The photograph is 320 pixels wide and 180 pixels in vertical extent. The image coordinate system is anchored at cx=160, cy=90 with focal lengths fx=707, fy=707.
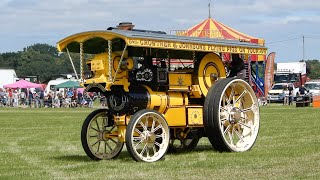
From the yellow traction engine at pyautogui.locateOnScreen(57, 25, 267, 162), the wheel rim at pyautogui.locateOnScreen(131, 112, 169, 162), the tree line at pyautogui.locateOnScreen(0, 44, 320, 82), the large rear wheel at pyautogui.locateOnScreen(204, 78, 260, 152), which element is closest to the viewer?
the wheel rim at pyautogui.locateOnScreen(131, 112, 169, 162)

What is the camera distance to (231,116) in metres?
13.8

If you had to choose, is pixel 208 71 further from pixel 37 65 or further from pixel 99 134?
pixel 37 65

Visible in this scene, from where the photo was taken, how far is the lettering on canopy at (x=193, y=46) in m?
11.9

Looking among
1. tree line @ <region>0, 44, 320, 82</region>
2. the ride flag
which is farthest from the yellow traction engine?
tree line @ <region>0, 44, 320, 82</region>

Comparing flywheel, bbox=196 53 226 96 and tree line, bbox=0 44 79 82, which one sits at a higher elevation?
tree line, bbox=0 44 79 82

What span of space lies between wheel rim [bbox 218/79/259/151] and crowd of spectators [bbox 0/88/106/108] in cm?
3482

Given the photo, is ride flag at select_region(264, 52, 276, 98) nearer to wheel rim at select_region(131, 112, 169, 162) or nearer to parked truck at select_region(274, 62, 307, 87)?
parked truck at select_region(274, 62, 307, 87)

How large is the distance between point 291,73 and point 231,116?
4451cm

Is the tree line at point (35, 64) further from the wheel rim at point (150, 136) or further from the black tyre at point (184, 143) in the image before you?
the wheel rim at point (150, 136)

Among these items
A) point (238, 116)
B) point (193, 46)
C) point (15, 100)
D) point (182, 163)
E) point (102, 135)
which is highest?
point (193, 46)

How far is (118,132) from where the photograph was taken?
41.5 ft

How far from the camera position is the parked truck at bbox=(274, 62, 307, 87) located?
5647cm

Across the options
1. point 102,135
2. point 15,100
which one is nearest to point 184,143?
point 102,135

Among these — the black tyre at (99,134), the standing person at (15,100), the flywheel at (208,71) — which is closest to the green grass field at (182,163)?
the black tyre at (99,134)
